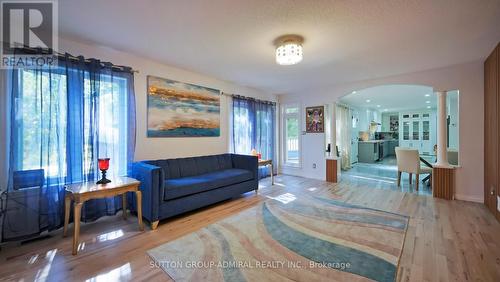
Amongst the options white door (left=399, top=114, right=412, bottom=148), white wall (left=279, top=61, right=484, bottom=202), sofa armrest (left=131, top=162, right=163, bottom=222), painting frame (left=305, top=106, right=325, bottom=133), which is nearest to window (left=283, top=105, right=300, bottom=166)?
painting frame (left=305, top=106, right=325, bottom=133)

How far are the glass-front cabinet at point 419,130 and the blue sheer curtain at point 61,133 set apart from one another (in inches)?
467

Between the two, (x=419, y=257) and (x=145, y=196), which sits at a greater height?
(x=145, y=196)

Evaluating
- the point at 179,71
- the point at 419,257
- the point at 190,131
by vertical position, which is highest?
the point at 179,71

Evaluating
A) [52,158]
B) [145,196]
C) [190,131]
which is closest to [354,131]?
[190,131]

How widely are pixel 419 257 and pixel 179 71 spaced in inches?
160

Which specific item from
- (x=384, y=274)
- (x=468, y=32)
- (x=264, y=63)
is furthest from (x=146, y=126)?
(x=468, y=32)

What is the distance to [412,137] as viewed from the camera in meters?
9.96

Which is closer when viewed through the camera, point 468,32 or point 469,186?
point 468,32

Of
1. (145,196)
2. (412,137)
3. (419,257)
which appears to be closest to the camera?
(419,257)

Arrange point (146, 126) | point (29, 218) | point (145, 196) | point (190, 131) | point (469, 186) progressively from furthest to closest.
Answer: point (190, 131)
point (469, 186)
point (146, 126)
point (145, 196)
point (29, 218)

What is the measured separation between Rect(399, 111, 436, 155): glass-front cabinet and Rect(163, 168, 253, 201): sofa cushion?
32.7 feet

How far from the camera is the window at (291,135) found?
18.8 ft

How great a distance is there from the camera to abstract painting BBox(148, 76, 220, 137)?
3359mm

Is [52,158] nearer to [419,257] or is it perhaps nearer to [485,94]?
[419,257]
